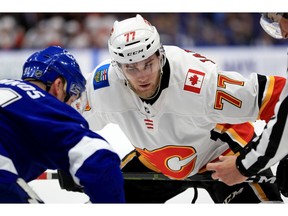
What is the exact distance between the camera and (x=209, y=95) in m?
2.32

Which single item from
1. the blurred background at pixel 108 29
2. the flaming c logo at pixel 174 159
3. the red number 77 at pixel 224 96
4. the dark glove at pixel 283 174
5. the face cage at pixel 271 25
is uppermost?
the face cage at pixel 271 25

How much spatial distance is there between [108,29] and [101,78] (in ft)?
11.4

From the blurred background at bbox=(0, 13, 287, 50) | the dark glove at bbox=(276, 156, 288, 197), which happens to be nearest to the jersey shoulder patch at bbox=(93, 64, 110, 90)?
the dark glove at bbox=(276, 156, 288, 197)

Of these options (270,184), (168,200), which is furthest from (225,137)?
(168,200)

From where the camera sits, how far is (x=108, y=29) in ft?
19.2

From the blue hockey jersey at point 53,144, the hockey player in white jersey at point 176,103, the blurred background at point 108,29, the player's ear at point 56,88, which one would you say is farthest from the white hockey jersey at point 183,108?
A: the blurred background at point 108,29

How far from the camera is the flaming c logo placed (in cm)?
254

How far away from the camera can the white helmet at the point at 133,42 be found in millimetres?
2264

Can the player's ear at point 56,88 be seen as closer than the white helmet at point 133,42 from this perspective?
Yes

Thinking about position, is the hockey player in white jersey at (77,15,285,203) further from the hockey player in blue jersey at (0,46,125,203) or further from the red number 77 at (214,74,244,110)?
the hockey player in blue jersey at (0,46,125,203)

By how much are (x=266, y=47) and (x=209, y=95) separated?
Answer: 10.8ft

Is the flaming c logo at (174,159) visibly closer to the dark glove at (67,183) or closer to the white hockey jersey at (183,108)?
the white hockey jersey at (183,108)

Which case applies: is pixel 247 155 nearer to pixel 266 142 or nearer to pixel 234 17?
pixel 266 142

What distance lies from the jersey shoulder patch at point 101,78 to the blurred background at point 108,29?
123 inches
